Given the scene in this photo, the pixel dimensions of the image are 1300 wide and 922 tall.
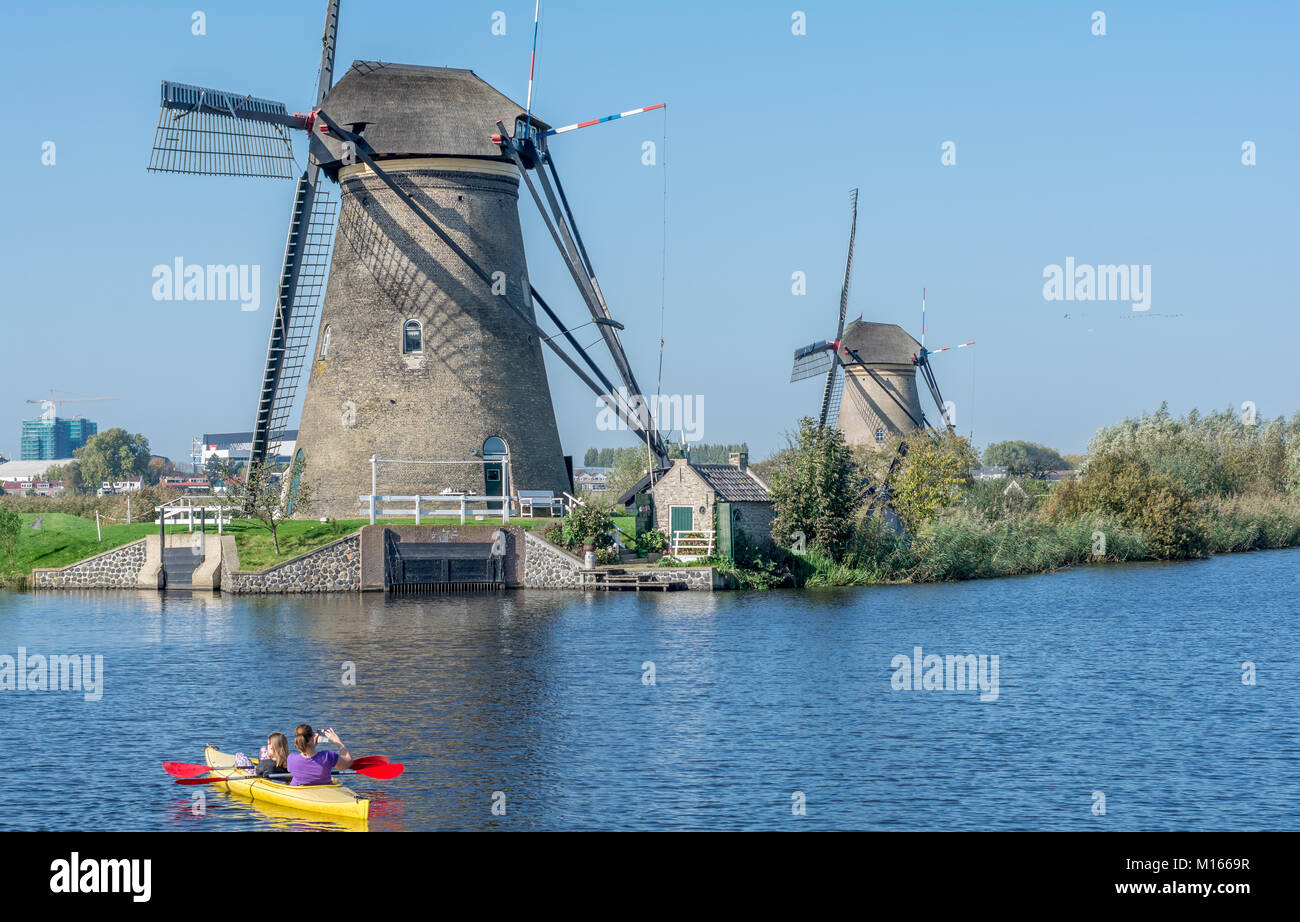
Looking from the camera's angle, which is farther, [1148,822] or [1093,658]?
[1093,658]

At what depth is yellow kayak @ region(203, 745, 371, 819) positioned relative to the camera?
1477 centimetres

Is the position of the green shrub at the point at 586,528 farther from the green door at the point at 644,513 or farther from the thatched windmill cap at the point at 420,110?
the thatched windmill cap at the point at 420,110

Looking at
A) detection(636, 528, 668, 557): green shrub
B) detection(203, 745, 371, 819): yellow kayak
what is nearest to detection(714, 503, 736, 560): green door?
detection(636, 528, 668, 557): green shrub

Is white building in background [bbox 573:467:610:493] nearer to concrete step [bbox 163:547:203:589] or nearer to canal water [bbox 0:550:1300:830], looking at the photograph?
concrete step [bbox 163:547:203:589]

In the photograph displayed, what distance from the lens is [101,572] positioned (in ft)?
131

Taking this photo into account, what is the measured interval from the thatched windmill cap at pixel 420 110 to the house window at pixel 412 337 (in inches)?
191

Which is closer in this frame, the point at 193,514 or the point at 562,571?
the point at 562,571

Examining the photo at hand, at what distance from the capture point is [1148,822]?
14.8 m

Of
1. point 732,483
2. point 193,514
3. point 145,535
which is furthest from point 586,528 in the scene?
point 145,535

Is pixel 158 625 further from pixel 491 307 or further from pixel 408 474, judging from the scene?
pixel 491 307

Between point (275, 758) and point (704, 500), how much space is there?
2430cm

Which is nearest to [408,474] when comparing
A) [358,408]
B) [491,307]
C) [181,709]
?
[358,408]

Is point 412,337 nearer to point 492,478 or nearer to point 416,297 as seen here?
point 416,297
